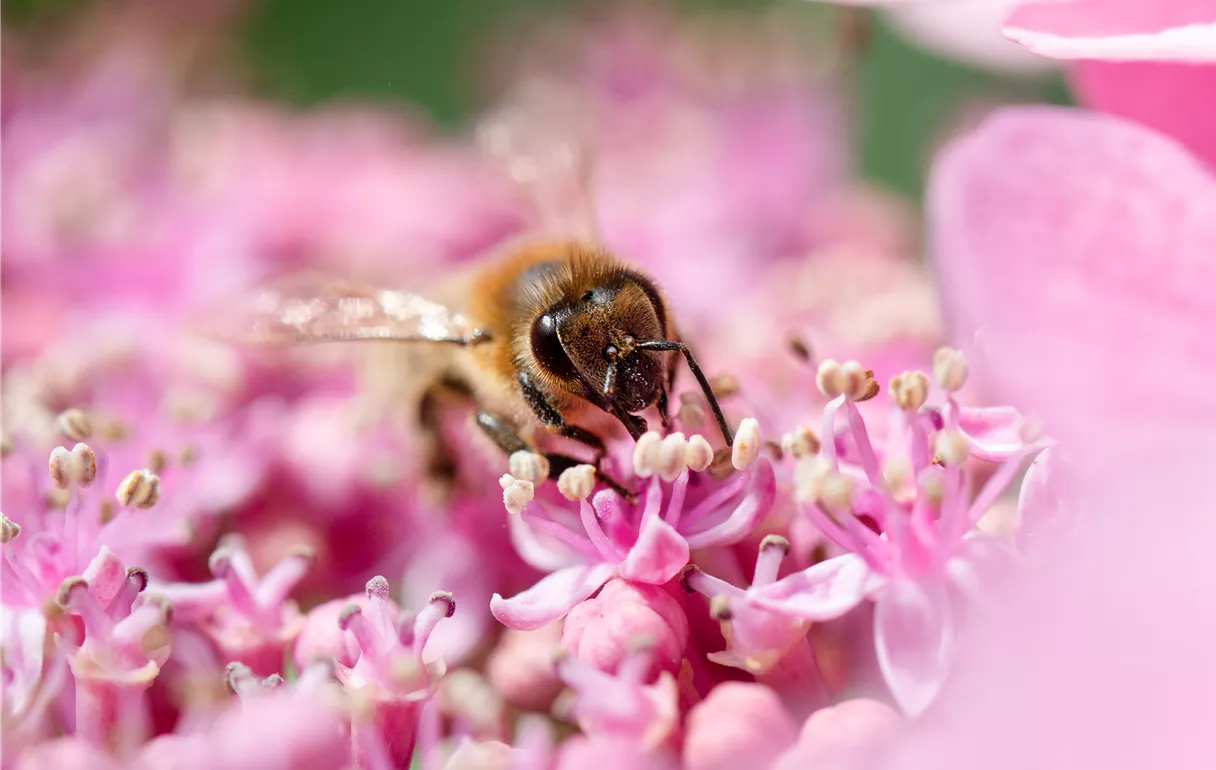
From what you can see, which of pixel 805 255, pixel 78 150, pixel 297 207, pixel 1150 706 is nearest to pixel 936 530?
pixel 1150 706

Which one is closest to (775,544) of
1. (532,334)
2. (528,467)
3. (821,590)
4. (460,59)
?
(821,590)

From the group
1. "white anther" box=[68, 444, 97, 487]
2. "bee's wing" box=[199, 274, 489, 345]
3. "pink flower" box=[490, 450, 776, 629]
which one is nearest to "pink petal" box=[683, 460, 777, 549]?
"pink flower" box=[490, 450, 776, 629]

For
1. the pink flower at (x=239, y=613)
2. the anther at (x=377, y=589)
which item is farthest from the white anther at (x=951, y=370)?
the pink flower at (x=239, y=613)

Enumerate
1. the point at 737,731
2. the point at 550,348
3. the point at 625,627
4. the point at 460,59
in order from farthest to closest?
1. the point at 460,59
2. the point at 550,348
3. the point at 625,627
4. the point at 737,731

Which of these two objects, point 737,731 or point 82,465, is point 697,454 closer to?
point 737,731

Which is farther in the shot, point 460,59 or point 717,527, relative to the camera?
point 460,59

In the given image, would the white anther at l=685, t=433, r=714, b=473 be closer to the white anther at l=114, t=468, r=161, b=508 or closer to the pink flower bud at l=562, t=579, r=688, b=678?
the pink flower bud at l=562, t=579, r=688, b=678

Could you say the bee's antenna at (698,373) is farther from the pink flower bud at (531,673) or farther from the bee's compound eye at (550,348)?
the pink flower bud at (531,673)

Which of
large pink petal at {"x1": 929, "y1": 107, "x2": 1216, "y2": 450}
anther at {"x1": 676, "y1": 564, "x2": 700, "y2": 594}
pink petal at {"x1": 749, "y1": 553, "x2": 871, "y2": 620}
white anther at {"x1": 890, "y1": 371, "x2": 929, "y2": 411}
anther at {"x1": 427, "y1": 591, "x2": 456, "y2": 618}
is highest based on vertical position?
large pink petal at {"x1": 929, "y1": 107, "x2": 1216, "y2": 450}

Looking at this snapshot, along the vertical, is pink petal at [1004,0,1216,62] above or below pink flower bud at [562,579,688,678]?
above
